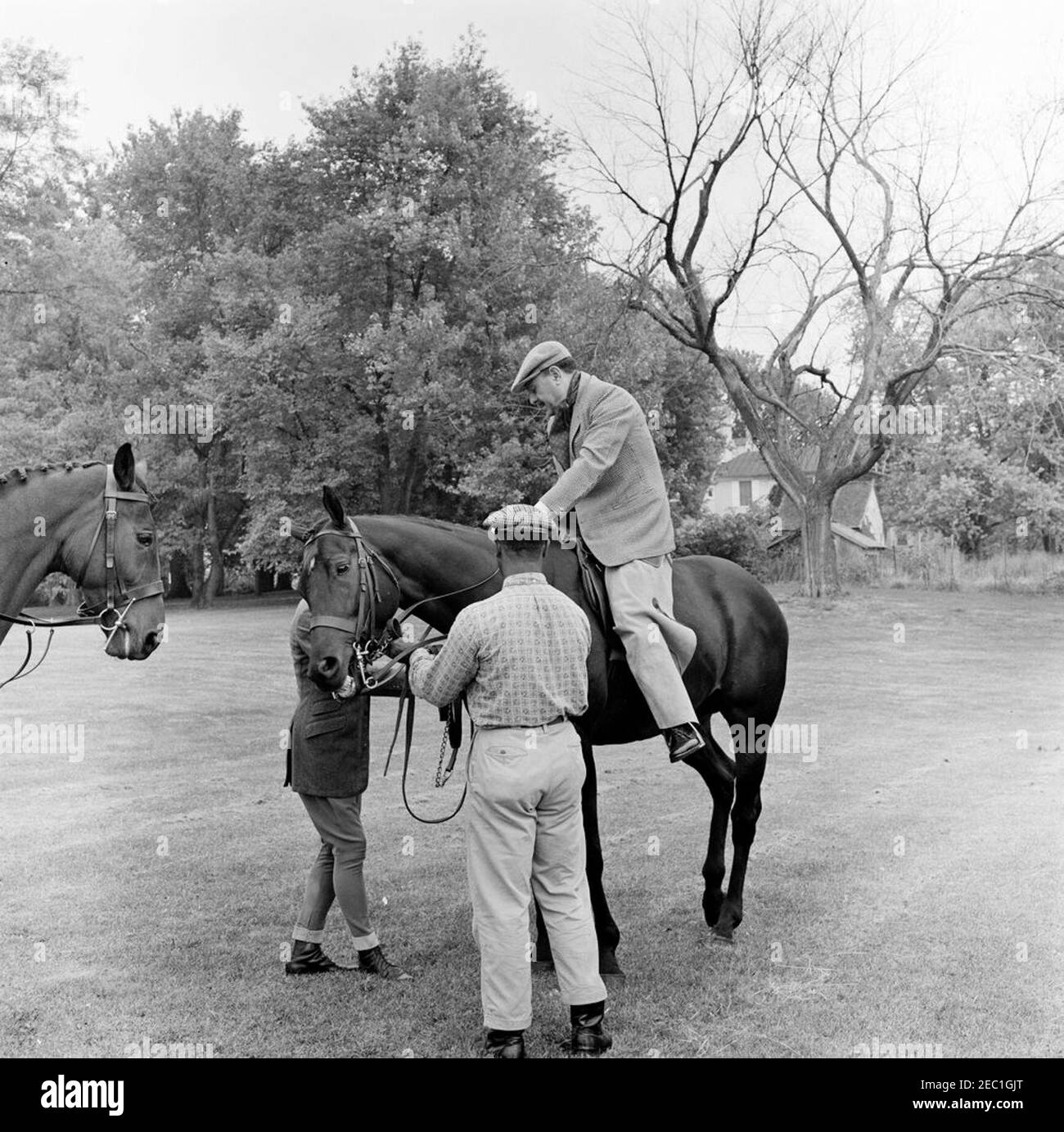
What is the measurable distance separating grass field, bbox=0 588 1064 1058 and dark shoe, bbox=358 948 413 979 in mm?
106

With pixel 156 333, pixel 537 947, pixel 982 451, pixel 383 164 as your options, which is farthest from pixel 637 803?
pixel 156 333

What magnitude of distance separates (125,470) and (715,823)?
389 centimetres

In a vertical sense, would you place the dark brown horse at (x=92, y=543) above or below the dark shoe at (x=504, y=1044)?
above

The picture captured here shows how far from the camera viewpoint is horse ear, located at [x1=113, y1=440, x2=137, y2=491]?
182 inches

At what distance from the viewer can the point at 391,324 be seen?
28.4 meters

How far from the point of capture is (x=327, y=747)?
17.4 ft

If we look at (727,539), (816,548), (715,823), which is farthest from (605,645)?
(727,539)

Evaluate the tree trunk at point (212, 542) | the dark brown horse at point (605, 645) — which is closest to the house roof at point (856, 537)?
the tree trunk at point (212, 542)

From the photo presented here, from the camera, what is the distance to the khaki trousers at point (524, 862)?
167 inches

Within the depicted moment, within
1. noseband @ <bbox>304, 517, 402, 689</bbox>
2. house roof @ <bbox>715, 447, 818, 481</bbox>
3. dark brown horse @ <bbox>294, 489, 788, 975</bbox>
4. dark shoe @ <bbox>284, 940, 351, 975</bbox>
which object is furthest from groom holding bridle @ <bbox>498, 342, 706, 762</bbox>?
house roof @ <bbox>715, 447, 818, 481</bbox>

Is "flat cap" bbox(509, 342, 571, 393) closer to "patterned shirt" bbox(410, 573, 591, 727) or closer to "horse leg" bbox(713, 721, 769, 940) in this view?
"patterned shirt" bbox(410, 573, 591, 727)

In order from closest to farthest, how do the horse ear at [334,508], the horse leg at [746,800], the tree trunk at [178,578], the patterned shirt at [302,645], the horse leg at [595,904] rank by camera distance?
1. the horse ear at [334,508]
2. the patterned shirt at [302,645]
3. the horse leg at [595,904]
4. the horse leg at [746,800]
5. the tree trunk at [178,578]

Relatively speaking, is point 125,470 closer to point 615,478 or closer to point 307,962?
point 615,478

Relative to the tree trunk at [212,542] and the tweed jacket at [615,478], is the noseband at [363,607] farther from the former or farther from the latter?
the tree trunk at [212,542]
